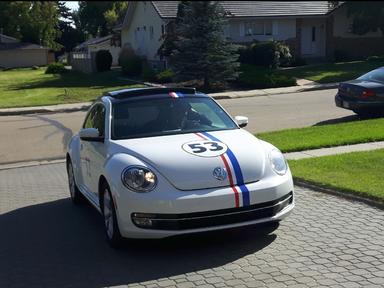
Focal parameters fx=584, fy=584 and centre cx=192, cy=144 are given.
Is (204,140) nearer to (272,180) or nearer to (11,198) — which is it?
(272,180)

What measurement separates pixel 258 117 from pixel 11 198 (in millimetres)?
10173

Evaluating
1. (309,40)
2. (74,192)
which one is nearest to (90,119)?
(74,192)

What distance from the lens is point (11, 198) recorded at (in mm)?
8758

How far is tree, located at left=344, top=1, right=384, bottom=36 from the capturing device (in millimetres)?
38625

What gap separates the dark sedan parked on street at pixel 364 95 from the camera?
14414mm

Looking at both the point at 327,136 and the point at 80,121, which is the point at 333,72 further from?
the point at 327,136

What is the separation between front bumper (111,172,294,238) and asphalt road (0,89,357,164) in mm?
7901

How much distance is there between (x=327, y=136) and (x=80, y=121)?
9731mm

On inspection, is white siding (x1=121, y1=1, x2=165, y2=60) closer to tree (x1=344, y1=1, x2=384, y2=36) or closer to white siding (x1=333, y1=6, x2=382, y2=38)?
white siding (x1=333, y1=6, x2=382, y2=38)

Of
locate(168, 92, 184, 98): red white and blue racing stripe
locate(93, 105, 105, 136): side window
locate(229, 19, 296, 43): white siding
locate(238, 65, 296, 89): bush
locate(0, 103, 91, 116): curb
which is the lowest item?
locate(0, 103, 91, 116): curb

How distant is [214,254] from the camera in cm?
547

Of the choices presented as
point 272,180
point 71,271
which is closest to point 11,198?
point 71,271

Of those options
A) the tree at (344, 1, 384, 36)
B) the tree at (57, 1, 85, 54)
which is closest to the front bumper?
the tree at (344, 1, 384, 36)

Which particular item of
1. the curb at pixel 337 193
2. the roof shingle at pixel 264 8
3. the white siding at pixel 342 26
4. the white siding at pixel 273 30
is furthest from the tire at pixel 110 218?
the white siding at pixel 342 26
